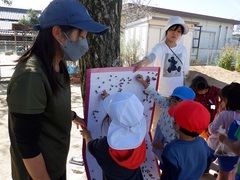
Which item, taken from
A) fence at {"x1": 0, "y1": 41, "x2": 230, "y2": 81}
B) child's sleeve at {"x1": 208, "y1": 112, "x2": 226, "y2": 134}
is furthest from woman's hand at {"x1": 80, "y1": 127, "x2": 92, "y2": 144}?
fence at {"x1": 0, "y1": 41, "x2": 230, "y2": 81}

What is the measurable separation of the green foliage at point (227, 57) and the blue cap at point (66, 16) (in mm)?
10930

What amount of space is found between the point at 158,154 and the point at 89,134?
72cm

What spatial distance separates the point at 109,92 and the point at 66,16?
71cm

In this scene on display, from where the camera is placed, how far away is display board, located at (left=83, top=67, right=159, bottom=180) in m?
1.65

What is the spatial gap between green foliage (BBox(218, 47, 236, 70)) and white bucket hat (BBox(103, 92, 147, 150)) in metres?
10.7

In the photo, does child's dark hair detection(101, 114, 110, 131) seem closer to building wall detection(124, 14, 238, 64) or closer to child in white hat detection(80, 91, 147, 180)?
child in white hat detection(80, 91, 147, 180)

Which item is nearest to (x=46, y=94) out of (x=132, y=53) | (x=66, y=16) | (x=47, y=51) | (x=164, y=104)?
(x=47, y=51)

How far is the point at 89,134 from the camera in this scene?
5.56 feet

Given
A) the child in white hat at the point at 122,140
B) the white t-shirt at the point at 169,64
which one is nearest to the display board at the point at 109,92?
the child in white hat at the point at 122,140

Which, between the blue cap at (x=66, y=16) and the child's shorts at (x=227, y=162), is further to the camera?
the child's shorts at (x=227, y=162)

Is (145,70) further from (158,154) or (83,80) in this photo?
(158,154)

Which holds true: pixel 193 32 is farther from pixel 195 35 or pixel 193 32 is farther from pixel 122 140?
pixel 122 140

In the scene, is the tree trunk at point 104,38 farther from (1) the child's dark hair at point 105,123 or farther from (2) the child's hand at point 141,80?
(1) the child's dark hair at point 105,123

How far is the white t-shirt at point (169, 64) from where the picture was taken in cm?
253
